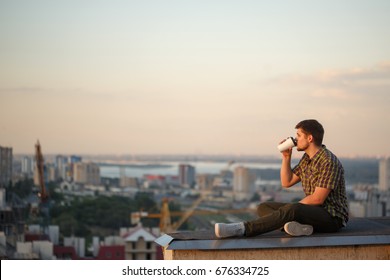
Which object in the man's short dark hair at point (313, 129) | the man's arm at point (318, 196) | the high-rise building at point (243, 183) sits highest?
the man's short dark hair at point (313, 129)

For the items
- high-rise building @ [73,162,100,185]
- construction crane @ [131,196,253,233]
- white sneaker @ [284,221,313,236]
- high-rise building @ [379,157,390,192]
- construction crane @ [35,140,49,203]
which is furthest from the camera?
high-rise building @ [73,162,100,185]

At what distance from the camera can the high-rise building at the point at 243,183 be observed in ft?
230

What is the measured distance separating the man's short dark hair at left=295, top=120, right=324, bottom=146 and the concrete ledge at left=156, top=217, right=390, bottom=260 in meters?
0.42

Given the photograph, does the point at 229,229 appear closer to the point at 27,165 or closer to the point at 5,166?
the point at 5,166

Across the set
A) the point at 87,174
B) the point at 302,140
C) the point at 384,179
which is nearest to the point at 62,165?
the point at 87,174

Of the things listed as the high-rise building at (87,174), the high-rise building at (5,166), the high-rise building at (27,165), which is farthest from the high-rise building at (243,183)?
the high-rise building at (5,166)

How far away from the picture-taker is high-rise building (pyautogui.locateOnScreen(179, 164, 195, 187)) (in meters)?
72.6

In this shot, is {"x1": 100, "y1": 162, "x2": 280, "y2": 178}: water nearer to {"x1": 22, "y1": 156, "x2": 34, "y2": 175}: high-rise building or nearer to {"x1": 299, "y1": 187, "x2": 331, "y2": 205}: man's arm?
{"x1": 22, "y1": 156, "x2": 34, "y2": 175}: high-rise building

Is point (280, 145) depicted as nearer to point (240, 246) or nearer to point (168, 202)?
point (240, 246)

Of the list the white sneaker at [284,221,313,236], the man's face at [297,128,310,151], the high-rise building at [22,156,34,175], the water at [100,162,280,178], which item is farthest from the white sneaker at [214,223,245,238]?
the water at [100,162,280,178]

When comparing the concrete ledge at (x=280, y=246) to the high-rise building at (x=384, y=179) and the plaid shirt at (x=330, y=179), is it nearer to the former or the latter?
the plaid shirt at (x=330, y=179)

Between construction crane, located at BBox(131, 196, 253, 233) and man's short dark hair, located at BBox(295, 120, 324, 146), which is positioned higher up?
man's short dark hair, located at BBox(295, 120, 324, 146)

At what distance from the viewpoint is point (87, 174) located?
67.1 m

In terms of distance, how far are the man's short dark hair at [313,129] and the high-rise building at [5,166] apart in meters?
45.1
